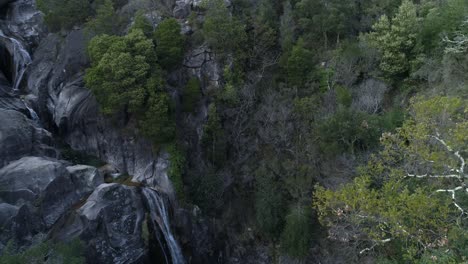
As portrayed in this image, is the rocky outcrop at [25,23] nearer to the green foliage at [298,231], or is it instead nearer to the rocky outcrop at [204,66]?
the rocky outcrop at [204,66]

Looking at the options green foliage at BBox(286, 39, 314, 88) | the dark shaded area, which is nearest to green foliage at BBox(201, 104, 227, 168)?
green foliage at BBox(286, 39, 314, 88)

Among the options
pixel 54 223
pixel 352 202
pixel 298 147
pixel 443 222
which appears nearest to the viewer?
pixel 443 222

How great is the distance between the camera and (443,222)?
12047 millimetres

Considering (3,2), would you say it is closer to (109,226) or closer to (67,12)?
(67,12)

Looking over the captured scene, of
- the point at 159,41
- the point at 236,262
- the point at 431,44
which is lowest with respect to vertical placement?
the point at 236,262

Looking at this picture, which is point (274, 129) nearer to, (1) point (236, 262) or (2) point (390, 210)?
(1) point (236, 262)

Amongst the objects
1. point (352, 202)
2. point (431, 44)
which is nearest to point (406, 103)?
point (431, 44)

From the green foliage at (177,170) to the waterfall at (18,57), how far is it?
13.5 m

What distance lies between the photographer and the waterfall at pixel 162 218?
Result: 20.5 metres

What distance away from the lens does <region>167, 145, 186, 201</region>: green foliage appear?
21848 millimetres

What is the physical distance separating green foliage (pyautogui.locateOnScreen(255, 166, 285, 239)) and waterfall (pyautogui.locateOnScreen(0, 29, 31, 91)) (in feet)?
60.8

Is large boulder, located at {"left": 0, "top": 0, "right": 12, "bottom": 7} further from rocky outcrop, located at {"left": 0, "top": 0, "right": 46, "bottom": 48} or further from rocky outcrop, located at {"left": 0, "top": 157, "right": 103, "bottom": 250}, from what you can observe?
rocky outcrop, located at {"left": 0, "top": 157, "right": 103, "bottom": 250}

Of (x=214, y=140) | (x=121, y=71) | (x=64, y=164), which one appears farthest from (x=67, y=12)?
(x=214, y=140)

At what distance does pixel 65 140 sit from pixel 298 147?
15325mm
